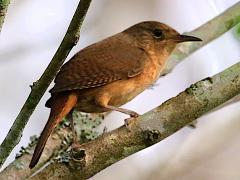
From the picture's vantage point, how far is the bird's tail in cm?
244

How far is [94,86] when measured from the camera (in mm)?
2939

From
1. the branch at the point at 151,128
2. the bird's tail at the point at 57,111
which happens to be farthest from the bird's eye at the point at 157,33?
the branch at the point at 151,128

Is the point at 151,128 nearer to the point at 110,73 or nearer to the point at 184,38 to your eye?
the point at 110,73

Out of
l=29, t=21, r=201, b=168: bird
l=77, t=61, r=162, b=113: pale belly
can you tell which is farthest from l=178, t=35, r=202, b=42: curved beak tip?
l=77, t=61, r=162, b=113: pale belly

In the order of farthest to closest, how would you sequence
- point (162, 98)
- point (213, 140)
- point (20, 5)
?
point (162, 98) < point (20, 5) < point (213, 140)

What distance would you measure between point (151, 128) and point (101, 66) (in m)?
0.92

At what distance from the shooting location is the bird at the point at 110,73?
2789 mm

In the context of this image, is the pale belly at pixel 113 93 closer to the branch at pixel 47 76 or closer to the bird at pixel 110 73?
the bird at pixel 110 73

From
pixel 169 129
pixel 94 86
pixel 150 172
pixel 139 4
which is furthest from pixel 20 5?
pixel 169 129

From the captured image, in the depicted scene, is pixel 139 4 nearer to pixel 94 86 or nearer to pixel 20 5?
pixel 20 5

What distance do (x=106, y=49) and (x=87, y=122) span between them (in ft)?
1.56

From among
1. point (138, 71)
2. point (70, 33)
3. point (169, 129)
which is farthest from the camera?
point (138, 71)

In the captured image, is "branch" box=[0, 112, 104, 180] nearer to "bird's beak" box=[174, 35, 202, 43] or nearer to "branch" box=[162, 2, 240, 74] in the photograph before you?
"branch" box=[162, 2, 240, 74]

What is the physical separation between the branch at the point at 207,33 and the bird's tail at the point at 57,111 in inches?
35.2
